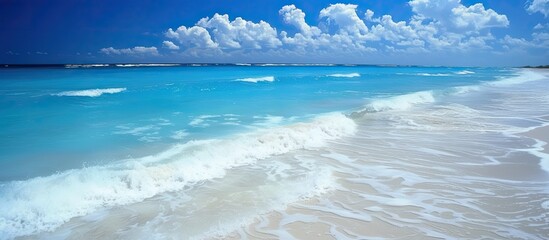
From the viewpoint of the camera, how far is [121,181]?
582cm

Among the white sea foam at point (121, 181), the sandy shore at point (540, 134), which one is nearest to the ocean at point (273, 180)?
the white sea foam at point (121, 181)

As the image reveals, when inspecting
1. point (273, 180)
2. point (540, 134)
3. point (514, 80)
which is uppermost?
point (514, 80)

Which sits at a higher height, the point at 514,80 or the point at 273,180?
the point at 514,80

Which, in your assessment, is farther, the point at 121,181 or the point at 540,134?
the point at 540,134

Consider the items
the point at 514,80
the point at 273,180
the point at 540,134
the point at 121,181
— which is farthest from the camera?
the point at 514,80

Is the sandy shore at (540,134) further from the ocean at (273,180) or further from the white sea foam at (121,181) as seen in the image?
the white sea foam at (121,181)

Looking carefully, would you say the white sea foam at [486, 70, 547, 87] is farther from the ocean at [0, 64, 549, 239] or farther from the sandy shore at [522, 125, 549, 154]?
the ocean at [0, 64, 549, 239]

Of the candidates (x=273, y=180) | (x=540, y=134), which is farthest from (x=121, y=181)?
(x=540, y=134)

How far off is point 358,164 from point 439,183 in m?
1.64

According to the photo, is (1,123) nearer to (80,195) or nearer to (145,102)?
(145,102)

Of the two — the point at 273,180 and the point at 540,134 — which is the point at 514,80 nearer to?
the point at 540,134

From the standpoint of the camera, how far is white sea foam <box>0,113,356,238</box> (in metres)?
4.74

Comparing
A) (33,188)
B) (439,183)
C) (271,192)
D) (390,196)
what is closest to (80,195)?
→ (33,188)

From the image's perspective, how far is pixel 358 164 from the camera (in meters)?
7.12
